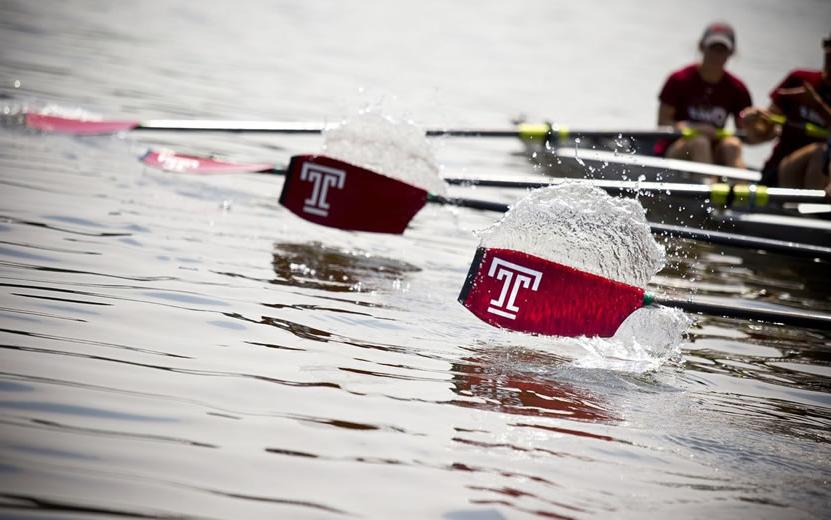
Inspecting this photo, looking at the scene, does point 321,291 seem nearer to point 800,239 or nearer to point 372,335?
point 372,335

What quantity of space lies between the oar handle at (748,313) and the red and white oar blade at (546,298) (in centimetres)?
16

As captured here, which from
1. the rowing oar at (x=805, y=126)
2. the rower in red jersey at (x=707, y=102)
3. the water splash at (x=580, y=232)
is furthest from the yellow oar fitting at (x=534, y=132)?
the water splash at (x=580, y=232)

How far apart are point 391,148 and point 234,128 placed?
1.54 meters

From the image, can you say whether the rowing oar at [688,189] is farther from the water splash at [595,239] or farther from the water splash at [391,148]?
the water splash at [595,239]

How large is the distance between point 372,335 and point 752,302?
2.63 m

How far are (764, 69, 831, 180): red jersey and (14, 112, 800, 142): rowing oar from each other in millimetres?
623

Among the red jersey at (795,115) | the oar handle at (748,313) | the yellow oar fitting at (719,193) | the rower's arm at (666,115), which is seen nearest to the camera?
the oar handle at (748,313)

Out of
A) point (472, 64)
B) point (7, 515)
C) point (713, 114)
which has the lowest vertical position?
point (7, 515)

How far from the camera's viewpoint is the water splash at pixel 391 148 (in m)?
5.74

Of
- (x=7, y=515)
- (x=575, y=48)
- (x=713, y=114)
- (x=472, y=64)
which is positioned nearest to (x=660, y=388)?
(x=7, y=515)

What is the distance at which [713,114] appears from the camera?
8.30m

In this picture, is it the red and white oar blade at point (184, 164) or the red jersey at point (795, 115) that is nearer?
the red and white oar blade at point (184, 164)

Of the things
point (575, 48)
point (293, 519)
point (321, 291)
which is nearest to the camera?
point (293, 519)

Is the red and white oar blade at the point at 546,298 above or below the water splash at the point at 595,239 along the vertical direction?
below
